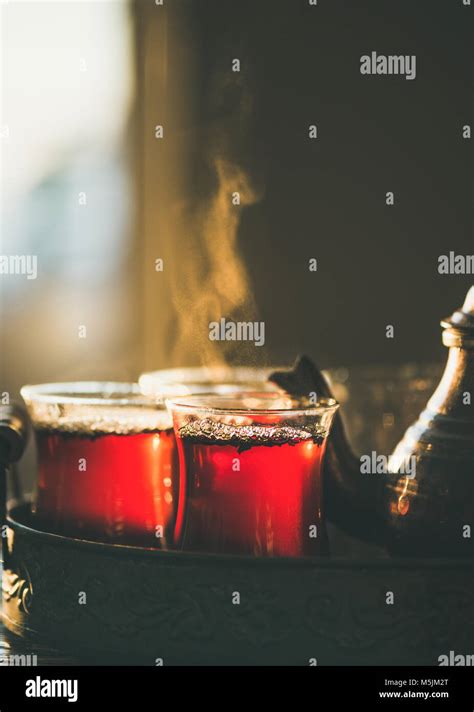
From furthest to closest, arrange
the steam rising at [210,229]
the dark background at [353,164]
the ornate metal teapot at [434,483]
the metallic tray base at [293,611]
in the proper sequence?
the dark background at [353,164] → the steam rising at [210,229] → the ornate metal teapot at [434,483] → the metallic tray base at [293,611]

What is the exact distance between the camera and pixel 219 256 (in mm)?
2719

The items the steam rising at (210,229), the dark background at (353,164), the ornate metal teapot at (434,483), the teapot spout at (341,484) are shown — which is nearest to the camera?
the ornate metal teapot at (434,483)

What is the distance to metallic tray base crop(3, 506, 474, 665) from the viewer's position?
105cm

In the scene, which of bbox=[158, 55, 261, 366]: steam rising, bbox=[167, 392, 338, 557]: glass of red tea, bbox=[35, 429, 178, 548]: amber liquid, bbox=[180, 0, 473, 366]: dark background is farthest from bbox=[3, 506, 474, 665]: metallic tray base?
bbox=[180, 0, 473, 366]: dark background

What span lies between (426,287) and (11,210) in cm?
151

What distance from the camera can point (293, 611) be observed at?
1.05 meters

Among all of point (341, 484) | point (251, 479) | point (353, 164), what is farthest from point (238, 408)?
point (353, 164)

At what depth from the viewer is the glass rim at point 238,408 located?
1.13m

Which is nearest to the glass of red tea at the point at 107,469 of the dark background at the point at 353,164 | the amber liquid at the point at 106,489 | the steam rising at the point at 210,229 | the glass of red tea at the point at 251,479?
the amber liquid at the point at 106,489

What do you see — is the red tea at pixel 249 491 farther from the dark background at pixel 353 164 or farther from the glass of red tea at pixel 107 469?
the dark background at pixel 353 164

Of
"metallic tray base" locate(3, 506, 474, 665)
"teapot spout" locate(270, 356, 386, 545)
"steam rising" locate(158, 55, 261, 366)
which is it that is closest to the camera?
Answer: "metallic tray base" locate(3, 506, 474, 665)

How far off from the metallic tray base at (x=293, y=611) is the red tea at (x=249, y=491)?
0.08 metres

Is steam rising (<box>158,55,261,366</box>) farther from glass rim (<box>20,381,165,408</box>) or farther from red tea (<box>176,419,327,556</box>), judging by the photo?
red tea (<box>176,419,327,556</box>)

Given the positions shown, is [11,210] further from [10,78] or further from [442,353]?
[442,353]
